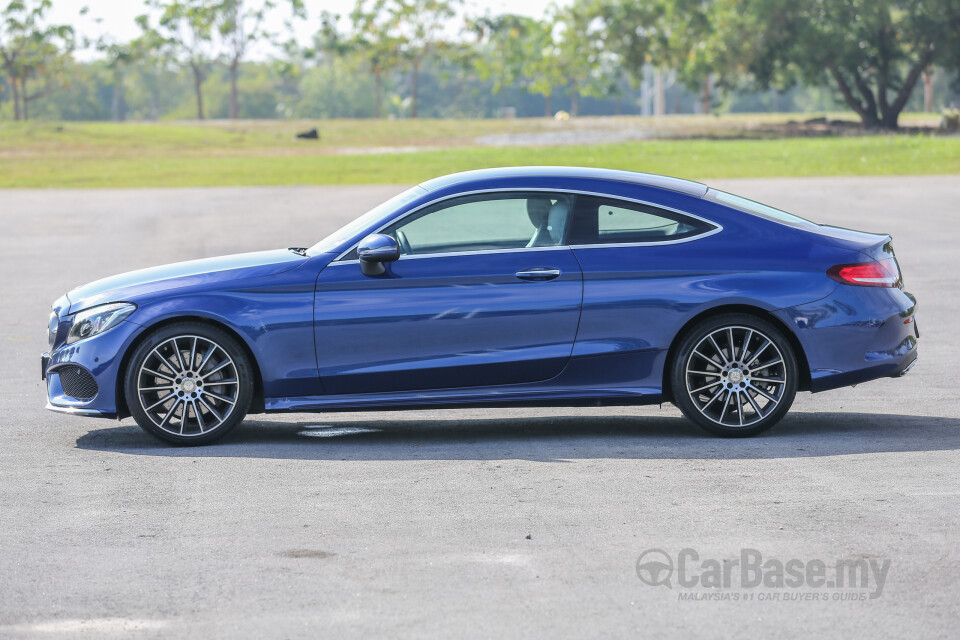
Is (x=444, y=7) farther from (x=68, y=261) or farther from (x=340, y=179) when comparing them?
(x=68, y=261)

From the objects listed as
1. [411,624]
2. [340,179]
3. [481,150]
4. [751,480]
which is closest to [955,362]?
[751,480]

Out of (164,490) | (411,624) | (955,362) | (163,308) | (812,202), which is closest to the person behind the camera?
(411,624)

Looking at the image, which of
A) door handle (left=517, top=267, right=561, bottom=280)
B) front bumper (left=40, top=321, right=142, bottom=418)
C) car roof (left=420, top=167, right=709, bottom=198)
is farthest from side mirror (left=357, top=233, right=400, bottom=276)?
front bumper (left=40, top=321, right=142, bottom=418)

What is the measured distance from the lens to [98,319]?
796 centimetres

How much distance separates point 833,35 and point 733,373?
50.1m

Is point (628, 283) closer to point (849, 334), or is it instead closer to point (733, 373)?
point (733, 373)

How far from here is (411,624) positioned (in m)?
4.79

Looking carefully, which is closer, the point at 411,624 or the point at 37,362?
the point at 411,624

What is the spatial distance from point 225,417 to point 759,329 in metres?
2.93

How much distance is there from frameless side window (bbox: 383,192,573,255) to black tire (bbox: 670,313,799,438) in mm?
952

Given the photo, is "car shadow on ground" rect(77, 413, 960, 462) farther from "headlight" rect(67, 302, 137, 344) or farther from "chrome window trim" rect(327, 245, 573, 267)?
"chrome window trim" rect(327, 245, 573, 267)

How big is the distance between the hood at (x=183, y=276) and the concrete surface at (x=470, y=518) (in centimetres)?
83

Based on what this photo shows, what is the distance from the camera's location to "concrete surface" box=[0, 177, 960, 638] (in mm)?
4898

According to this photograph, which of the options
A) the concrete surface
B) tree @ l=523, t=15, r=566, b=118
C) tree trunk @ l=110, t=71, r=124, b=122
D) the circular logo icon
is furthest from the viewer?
tree trunk @ l=110, t=71, r=124, b=122
